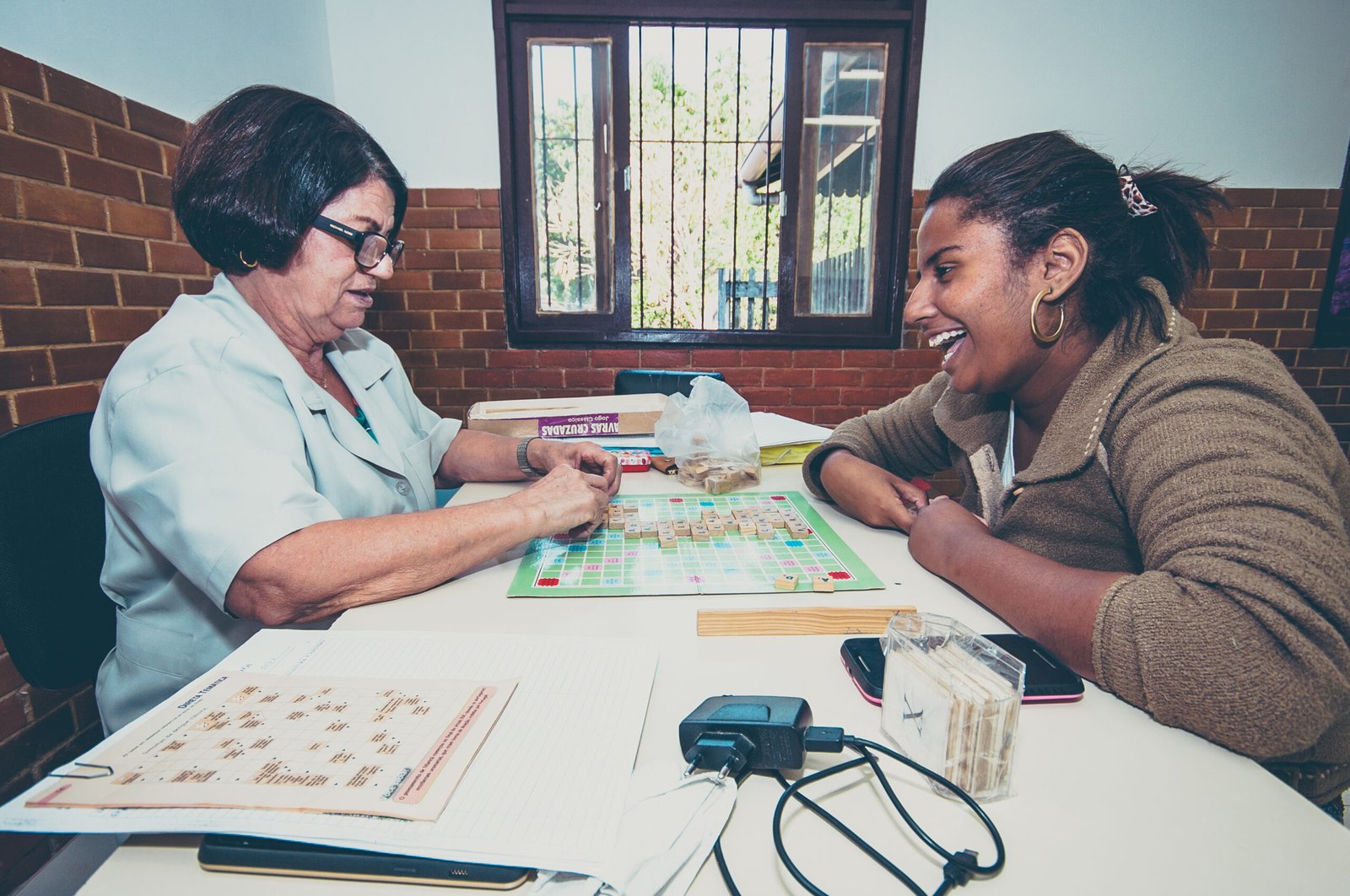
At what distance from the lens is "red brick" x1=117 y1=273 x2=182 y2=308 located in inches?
66.8

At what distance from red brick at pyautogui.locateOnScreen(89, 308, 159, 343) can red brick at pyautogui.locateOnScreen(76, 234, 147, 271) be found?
11cm

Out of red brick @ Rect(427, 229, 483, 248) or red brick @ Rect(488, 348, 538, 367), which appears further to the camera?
red brick @ Rect(488, 348, 538, 367)

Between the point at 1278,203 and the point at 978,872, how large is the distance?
4.14 m

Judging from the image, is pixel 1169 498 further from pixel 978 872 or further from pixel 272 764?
pixel 272 764

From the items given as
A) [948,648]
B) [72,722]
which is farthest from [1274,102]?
[72,722]

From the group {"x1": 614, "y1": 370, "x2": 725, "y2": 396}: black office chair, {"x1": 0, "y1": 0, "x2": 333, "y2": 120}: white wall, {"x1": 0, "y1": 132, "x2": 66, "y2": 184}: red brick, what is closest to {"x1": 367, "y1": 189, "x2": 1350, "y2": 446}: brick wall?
{"x1": 0, "y1": 0, "x2": 333, "y2": 120}: white wall

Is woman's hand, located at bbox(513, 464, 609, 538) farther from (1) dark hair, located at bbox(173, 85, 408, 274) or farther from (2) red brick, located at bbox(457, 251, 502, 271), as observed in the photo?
(2) red brick, located at bbox(457, 251, 502, 271)

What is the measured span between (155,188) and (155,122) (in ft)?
0.65

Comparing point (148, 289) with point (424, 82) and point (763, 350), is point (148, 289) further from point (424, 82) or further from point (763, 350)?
point (763, 350)

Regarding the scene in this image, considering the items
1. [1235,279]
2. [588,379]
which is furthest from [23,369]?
[1235,279]

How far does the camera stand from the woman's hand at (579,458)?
143 centimetres

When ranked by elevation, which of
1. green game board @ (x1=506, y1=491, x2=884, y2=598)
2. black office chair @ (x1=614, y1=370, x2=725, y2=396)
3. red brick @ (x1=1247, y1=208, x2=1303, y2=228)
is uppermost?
red brick @ (x1=1247, y1=208, x2=1303, y2=228)

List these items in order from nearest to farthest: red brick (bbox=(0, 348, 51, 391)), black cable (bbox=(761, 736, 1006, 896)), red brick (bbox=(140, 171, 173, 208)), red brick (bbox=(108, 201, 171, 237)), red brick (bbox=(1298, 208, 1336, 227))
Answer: black cable (bbox=(761, 736, 1006, 896)), red brick (bbox=(0, 348, 51, 391)), red brick (bbox=(108, 201, 171, 237)), red brick (bbox=(140, 171, 173, 208)), red brick (bbox=(1298, 208, 1336, 227))

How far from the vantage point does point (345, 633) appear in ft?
2.67
